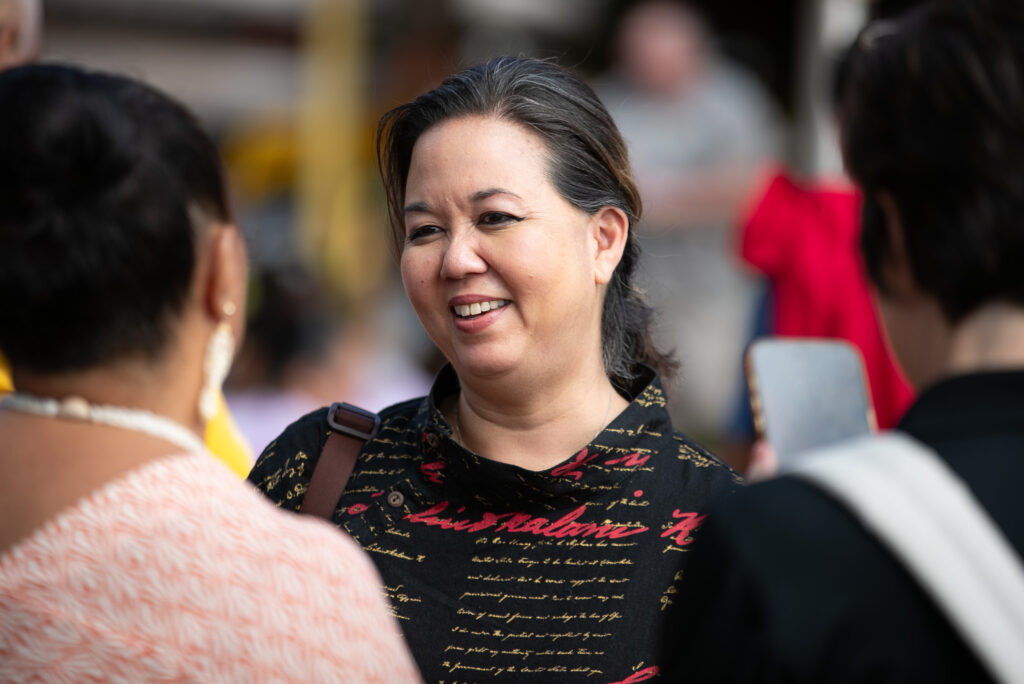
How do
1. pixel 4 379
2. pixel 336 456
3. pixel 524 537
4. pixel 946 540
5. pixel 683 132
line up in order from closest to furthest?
pixel 946 540 < pixel 524 537 < pixel 336 456 < pixel 4 379 < pixel 683 132

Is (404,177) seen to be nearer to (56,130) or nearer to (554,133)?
(554,133)

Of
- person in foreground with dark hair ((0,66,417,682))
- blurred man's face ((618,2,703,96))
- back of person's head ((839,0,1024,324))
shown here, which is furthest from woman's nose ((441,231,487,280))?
blurred man's face ((618,2,703,96))

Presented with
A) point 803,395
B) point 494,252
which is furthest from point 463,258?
point 803,395

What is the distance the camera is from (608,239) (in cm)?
233

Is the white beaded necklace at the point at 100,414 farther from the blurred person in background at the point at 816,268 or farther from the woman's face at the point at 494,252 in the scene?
the blurred person in background at the point at 816,268

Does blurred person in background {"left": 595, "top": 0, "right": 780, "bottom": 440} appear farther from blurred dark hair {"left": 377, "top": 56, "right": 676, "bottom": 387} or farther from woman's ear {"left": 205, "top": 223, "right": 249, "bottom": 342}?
woman's ear {"left": 205, "top": 223, "right": 249, "bottom": 342}

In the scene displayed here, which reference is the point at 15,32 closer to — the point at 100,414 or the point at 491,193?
the point at 491,193

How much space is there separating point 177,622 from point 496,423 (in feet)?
3.43

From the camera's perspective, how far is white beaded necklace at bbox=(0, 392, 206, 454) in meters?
1.40

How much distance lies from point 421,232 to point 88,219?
94 cm

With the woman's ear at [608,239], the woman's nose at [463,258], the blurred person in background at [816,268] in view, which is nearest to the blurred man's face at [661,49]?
the blurred person in background at [816,268]

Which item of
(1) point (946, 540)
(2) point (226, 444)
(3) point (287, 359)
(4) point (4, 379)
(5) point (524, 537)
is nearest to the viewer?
(1) point (946, 540)

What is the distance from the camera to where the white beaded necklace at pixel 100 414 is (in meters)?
1.40

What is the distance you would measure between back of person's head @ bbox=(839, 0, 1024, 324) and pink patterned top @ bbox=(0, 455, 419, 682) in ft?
2.59
